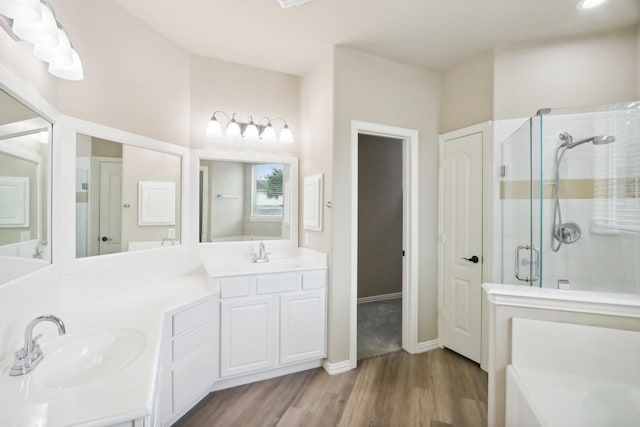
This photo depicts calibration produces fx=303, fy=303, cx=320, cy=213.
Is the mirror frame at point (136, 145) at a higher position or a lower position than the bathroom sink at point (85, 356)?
higher

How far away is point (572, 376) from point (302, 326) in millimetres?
1753

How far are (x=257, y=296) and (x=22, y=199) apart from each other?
1.52 meters

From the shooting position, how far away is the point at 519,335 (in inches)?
63.2

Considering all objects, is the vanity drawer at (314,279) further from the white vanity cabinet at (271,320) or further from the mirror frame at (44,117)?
the mirror frame at (44,117)

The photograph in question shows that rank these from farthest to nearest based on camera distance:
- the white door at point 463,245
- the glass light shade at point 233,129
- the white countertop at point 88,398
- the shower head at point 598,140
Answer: the glass light shade at point 233,129 < the white door at point 463,245 < the shower head at point 598,140 < the white countertop at point 88,398

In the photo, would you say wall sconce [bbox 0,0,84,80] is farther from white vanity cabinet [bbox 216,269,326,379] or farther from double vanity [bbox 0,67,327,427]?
white vanity cabinet [bbox 216,269,326,379]

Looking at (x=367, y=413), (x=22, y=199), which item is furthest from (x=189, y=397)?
(x=22, y=199)

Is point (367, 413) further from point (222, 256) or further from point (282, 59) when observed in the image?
point (282, 59)

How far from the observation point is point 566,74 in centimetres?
250

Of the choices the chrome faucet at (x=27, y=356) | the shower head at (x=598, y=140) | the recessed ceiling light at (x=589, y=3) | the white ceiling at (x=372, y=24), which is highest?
the white ceiling at (x=372, y=24)

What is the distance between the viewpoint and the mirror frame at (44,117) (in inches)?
49.1

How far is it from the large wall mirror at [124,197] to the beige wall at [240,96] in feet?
1.57

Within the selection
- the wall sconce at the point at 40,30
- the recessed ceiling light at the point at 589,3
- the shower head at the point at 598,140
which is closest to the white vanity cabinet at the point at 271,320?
the wall sconce at the point at 40,30

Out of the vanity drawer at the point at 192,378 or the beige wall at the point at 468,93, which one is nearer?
the vanity drawer at the point at 192,378
